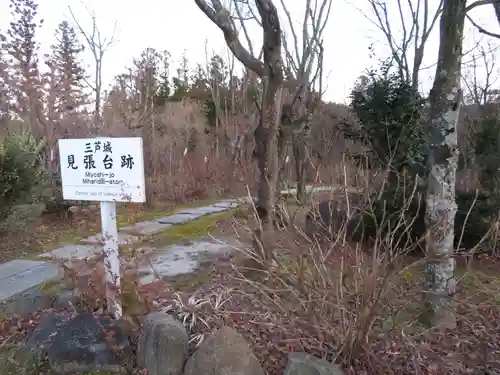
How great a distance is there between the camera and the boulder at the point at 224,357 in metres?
1.92

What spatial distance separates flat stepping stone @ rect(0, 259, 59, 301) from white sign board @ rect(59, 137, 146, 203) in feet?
4.27

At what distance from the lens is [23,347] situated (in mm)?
2395

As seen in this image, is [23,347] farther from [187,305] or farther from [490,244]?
[490,244]

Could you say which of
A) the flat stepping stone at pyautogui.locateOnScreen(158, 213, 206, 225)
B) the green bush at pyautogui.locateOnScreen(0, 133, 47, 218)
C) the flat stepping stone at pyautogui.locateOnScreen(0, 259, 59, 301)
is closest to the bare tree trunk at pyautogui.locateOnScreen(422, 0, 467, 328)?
the flat stepping stone at pyautogui.locateOnScreen(0, 259, 59, 301)

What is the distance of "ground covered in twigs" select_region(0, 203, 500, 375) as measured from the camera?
2.00 meters

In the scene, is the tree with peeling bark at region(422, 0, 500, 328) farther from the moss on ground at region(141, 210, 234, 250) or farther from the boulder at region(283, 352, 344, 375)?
the moss on ground at region(141, 210, 234, 250)

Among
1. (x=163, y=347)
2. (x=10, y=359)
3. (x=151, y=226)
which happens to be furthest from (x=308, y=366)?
(x=151, y=226)

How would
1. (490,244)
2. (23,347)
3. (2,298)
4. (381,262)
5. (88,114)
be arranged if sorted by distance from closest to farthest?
(381,262)
(23,347)
(2,298)
(490,244)
(88,114)

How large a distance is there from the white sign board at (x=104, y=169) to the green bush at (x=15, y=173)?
2865 millimetres

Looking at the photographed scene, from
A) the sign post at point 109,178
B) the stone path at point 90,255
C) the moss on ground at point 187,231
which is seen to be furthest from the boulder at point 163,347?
the moss on ground at point 187,231

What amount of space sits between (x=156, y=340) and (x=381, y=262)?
122 cm

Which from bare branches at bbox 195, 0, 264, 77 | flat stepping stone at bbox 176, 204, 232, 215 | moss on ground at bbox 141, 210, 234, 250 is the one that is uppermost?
bare branches at bbox 195, 0, 264, 77

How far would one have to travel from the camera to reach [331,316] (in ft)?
6.90

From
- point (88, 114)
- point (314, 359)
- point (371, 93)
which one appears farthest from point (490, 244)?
point (88, 114)
